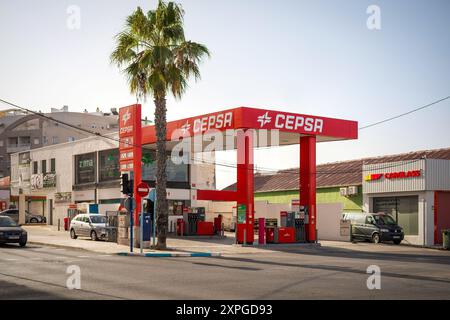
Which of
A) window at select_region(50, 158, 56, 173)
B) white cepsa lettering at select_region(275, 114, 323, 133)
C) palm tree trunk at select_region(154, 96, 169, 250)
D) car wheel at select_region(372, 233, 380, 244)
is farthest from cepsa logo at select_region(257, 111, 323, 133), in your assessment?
window at select_region(50, 158, 56, 173)

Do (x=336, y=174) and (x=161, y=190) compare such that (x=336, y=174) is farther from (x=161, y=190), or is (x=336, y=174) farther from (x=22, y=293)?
(x=22, y=293)

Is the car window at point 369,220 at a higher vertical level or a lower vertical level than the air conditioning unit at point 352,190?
lower

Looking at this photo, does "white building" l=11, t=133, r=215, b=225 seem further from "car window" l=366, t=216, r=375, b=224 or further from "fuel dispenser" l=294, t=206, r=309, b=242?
"car window" l=366, t=216, r=375, b=224

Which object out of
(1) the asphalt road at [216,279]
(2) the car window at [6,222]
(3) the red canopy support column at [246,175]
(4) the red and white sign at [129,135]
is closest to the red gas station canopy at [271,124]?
(3) the red canopy support column at [246,175]

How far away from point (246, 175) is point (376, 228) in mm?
10290

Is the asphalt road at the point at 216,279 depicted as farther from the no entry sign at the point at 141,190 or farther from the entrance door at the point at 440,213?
the entrance door at the point at 440,213

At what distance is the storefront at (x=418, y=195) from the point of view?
35.6 metres

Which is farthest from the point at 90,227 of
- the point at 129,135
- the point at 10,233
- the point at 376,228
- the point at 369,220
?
the point at 376,228

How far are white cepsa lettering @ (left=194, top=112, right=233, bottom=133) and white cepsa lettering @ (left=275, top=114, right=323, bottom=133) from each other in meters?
2.61

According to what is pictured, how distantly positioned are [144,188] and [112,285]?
38.5ft

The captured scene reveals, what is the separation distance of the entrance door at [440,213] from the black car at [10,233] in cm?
2374

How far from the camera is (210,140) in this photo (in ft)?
115

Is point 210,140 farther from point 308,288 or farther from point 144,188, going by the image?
point 308,288
